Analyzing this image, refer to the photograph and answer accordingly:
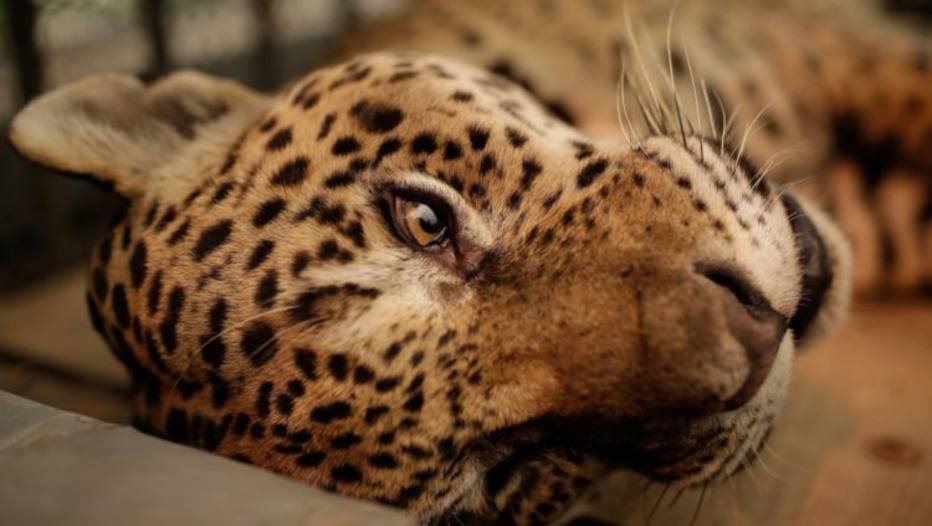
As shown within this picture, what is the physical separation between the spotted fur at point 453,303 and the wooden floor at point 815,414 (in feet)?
1.48

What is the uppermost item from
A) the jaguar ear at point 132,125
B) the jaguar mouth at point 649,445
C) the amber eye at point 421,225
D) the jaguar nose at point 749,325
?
the jaguar nose at point 749,325

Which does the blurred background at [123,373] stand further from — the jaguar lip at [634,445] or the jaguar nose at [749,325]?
the jaguar nose at [749,325]

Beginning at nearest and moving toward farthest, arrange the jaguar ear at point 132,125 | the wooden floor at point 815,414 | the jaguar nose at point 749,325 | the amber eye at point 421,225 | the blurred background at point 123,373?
1. the jaguar nose at point 749,325
2. the amber eye at point 421,225
3. the jaguar ear at point 132,125
4. the wooden floor at point 815,414
5. the blurred background at point 123,373

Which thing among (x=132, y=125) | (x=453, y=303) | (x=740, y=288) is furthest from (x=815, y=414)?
(x=132, y=125)

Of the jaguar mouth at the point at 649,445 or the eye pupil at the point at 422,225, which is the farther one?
the eye pupil at the point at 422,225

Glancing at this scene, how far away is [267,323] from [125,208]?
0.58 meters

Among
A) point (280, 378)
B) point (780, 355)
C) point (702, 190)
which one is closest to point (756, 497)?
point (780, 355)

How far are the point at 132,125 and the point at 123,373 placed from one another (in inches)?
43.3

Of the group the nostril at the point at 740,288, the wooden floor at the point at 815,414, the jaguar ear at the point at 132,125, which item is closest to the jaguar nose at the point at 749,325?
the nostril at the point at 740,288

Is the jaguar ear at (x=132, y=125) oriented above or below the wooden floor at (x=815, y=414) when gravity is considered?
above

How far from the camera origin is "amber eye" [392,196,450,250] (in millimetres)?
A: 1774

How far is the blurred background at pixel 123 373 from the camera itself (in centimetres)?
242

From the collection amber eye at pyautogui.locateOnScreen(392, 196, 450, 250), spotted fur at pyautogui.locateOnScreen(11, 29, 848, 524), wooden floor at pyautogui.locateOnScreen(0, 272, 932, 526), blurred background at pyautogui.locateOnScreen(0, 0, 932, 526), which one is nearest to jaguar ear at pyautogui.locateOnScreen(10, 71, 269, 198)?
spotted fur at pyautogui.locateOnScreen(11, 29, 848, 524)

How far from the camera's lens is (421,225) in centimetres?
178
